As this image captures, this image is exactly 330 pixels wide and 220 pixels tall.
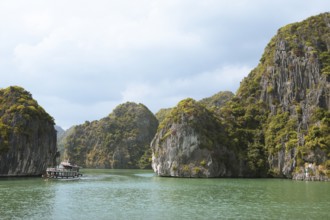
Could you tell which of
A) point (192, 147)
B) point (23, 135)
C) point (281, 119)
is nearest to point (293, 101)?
point (281, 119)

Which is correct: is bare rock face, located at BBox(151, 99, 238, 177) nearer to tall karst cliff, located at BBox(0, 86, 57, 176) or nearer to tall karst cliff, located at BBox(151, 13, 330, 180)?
tall karst cliff, located at BBox(151, 13, 330, 180)

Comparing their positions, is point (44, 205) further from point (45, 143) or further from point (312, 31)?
point (312, 31)

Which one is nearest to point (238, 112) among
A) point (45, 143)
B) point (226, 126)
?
point (226, 126)

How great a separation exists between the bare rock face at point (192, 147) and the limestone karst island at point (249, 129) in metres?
0.32

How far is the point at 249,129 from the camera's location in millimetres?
133500

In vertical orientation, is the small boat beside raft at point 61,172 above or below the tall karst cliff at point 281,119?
below

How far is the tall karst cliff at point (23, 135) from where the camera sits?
11169cm

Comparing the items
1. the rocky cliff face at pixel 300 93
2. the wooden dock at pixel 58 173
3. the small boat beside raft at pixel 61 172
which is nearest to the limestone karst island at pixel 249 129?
the rocky cliff face at pixel 300 93

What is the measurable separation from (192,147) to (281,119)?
33.6m

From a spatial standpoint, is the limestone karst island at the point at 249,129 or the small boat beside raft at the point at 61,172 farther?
the limestone karst island at the point at 249,129

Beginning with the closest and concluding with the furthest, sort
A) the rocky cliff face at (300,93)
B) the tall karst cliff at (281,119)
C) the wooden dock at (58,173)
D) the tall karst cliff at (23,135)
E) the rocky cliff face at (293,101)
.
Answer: the wooden dock at (58,173) → the rocky cliff face at (300,93) → the rocky cliff face at (293,101) → the tall karst cliff at (281,119) → the tall karst cliff at (23,135)

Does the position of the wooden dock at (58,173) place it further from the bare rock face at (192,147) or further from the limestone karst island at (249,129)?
the bare rock face at (192,147)

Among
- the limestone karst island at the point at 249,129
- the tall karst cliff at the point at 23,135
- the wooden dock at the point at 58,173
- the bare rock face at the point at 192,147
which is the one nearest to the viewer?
the wooden dock at the point at 58,173

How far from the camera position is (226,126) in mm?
131375
